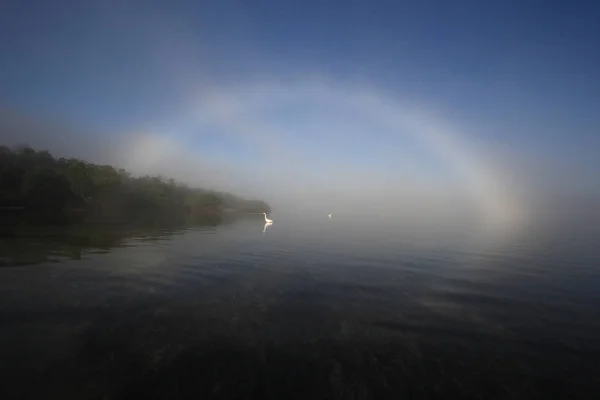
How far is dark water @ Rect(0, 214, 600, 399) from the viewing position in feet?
47.2

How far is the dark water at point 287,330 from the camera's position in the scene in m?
14.4

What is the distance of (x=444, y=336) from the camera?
65.6 ft

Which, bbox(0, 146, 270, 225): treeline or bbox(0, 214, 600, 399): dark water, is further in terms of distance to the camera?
bbox(0, 146, 270, 225): treeline

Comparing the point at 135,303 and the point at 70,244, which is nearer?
the point at 135,303

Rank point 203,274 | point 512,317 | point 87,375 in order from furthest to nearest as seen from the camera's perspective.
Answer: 1. point 203,274
2. point 512,317
3. point 87,375

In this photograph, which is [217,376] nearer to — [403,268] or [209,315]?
[209,315]

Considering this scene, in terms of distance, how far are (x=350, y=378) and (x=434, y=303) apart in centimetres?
1424

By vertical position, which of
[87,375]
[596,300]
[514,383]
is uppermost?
[596,300]

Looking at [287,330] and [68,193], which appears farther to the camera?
[68,193]

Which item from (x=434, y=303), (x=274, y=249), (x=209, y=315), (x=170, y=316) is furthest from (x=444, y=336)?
(x=274, y=249)

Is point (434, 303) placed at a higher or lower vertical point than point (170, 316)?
higher

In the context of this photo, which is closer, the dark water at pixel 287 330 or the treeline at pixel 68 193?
the dark water at pixel 287 330

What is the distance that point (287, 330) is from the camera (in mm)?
20328

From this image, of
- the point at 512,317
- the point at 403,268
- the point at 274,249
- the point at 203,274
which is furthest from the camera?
the point at 274,249
